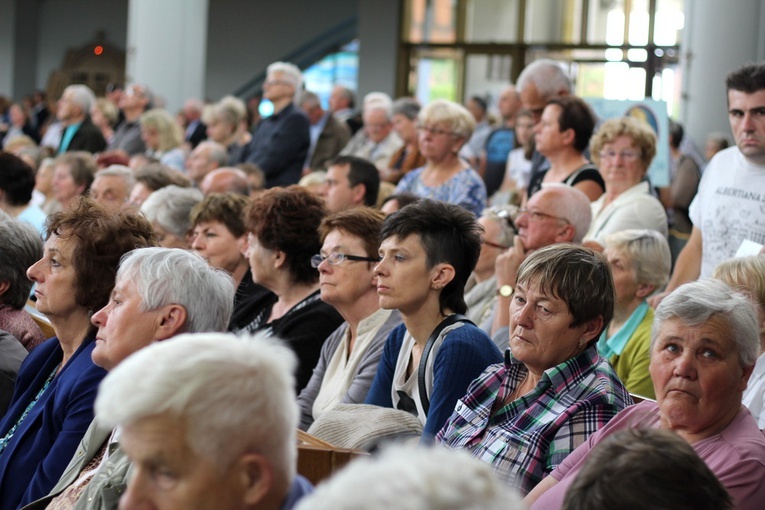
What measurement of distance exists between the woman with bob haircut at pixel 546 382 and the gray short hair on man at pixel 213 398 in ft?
4.36

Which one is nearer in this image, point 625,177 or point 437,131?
point 625,177

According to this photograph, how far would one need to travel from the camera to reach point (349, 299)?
441cm

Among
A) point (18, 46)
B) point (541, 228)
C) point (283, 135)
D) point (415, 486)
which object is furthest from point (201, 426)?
point (18, 46)

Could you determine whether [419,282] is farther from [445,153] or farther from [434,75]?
[434,75]

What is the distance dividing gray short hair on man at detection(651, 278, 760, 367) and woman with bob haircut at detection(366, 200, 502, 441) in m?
0.94

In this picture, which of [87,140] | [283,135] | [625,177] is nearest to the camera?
[625,177]

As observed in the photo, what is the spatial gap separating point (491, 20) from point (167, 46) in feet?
17.7

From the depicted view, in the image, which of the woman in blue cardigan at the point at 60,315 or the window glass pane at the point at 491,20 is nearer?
the woman in blue cardigan at the point at 60,315

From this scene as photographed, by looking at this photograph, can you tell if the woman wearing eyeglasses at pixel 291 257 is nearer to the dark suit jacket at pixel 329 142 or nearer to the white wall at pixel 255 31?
the dark suit jacket at pixel 329 142

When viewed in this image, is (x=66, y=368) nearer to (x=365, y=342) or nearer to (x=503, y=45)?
(x=365, y=342)

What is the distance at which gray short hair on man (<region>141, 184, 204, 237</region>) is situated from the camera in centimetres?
585

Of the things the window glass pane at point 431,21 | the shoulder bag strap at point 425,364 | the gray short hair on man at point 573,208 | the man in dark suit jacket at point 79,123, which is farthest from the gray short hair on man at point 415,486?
the window glass pane at point 431,21

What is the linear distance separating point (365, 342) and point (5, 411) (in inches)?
53.3

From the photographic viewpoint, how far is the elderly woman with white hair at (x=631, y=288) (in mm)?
4414
